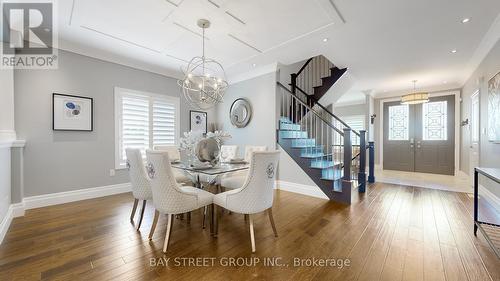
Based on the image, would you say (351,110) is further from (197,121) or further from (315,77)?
(197,121)

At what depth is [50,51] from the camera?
3.28m

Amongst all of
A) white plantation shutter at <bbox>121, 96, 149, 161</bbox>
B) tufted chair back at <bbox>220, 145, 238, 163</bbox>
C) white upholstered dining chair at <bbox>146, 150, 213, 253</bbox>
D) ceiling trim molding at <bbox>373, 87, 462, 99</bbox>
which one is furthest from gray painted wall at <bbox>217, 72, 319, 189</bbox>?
ceiling trim molding at <bbox>373, 87, 462, 99</bbox>

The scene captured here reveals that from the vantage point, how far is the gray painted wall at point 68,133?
3.07 meters

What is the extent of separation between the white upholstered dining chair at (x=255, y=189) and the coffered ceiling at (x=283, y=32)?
1.91m

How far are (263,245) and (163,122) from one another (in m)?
3.69

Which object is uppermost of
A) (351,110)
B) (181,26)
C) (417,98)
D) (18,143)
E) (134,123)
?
(181,26)

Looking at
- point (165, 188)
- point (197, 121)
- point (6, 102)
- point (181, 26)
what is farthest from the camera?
point (197, 121)

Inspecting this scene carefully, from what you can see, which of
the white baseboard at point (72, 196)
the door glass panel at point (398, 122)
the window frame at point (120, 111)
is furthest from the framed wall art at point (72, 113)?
the door glass panel at point (398, 122)

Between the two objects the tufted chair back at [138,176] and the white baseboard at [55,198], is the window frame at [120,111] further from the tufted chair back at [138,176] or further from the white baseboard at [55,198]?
the tufted chair back at [138,176]

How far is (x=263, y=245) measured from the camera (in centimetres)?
206

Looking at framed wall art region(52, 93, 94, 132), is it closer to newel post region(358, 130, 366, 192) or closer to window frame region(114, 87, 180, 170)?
window frame region(114, 87, 180, 170)

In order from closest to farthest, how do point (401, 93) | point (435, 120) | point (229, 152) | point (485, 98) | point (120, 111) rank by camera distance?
point (485, 98) < point (229, 152) < point (120, 111) < point (435, 120) < point (401, 93)

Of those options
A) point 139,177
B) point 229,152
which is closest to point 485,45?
point 229,152

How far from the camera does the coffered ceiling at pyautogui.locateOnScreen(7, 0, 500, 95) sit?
2.47 m
